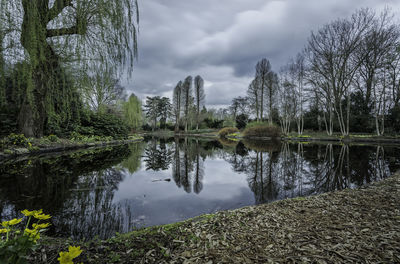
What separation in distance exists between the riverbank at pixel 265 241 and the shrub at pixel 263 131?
765 inches

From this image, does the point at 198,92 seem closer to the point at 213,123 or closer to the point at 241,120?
the point at 213,123

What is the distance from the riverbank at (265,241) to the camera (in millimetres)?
1474

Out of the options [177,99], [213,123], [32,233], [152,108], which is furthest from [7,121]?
[152,108]

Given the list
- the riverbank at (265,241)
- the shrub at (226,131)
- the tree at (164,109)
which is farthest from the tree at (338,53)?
the tree at (164,109)

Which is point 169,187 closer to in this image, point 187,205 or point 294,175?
point 187,205

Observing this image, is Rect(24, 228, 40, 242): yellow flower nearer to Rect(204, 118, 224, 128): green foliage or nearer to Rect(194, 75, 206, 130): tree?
Rect(194, 75, 206, 130): tree

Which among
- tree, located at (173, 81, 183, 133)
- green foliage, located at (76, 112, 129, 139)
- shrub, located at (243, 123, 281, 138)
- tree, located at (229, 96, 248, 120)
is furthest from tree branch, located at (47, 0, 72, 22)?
tree, located at (229, 96, 248, 120)

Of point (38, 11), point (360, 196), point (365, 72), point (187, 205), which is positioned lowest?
point (187, 205)

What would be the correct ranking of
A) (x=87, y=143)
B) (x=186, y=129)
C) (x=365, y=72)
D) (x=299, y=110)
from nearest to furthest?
(x=87, y=143) → (x=365, y=72) → (x=299, y=110) → (x=186, y=129)

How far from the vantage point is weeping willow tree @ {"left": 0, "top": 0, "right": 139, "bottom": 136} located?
214 cm

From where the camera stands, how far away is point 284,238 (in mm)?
1805

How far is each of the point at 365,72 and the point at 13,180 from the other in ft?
98.3

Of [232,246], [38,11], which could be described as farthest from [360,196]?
[38,11]

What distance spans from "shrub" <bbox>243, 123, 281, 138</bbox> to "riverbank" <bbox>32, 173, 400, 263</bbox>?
19436 mm
